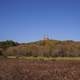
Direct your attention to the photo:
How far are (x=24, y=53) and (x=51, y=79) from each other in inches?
1615

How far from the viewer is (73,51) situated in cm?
5706

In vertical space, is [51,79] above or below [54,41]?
below

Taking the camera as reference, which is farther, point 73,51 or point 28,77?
point 73,51

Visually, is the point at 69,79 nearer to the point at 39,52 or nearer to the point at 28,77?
the point at 28,77

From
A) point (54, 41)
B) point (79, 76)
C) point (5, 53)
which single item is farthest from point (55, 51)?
point (79, 76)

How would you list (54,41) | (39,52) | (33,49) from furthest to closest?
(54,41) < (33,49) < (39,52)

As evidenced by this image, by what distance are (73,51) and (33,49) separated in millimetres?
9045

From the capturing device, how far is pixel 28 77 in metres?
18.6

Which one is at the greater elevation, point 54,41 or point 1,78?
point 54,41

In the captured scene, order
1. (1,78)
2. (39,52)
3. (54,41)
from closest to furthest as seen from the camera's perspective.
→ (1,78) → (39,52) → (54,41)

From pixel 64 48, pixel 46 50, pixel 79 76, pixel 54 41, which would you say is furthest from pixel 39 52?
pixel 79 76

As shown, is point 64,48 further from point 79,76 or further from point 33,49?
point 79,76

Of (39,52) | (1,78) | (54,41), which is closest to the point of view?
(1,78)

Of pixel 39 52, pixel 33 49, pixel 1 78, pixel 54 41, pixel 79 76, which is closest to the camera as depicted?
pixel 1 78
